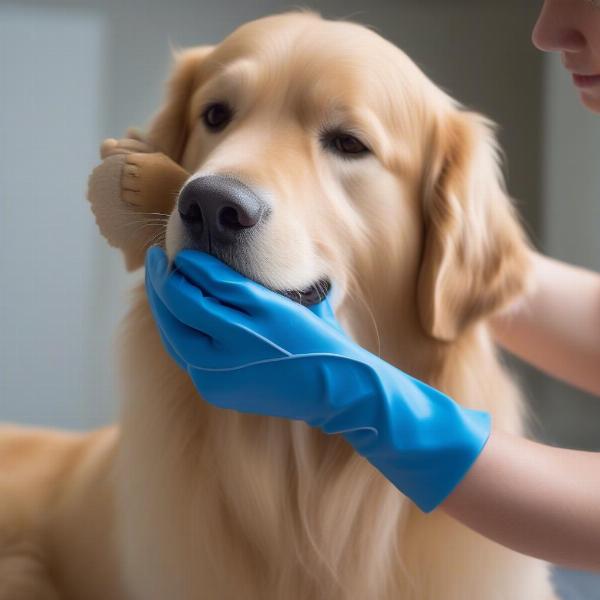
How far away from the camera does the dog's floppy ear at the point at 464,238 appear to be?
A: 0.91 metres

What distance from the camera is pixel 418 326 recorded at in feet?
3.04

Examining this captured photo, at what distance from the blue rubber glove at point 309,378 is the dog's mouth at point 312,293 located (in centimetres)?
7

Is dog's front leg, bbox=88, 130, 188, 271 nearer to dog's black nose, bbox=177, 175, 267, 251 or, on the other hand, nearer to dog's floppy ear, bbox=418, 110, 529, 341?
dog's black nose, bbox=177, 175, 267, 251

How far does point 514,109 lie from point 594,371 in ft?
4.11

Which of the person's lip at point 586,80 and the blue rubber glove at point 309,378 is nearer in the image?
the blue rubber glove at point 309,378

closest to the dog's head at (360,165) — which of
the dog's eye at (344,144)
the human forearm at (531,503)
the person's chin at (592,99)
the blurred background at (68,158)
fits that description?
the dog's eye at (344,144)

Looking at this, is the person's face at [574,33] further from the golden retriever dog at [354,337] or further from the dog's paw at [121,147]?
the dog's paw at [121,147]

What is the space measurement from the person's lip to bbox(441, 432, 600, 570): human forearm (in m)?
0.47

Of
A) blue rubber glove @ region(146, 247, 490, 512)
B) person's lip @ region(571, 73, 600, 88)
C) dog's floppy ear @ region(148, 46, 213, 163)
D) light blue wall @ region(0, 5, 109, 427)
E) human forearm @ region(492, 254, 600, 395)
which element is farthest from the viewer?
light blue wall @ region(0, 5, 109, 427)

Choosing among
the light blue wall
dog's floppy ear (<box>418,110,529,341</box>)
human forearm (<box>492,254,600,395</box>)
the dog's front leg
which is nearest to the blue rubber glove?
the dog's front leg

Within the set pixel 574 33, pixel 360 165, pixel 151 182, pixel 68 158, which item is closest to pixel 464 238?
pixel 360 165

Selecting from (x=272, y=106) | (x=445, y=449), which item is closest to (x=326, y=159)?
(x=272, y=106)

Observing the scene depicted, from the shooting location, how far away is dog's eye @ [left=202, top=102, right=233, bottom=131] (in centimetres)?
93

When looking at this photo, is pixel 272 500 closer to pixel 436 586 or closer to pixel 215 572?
pixel 215 572
